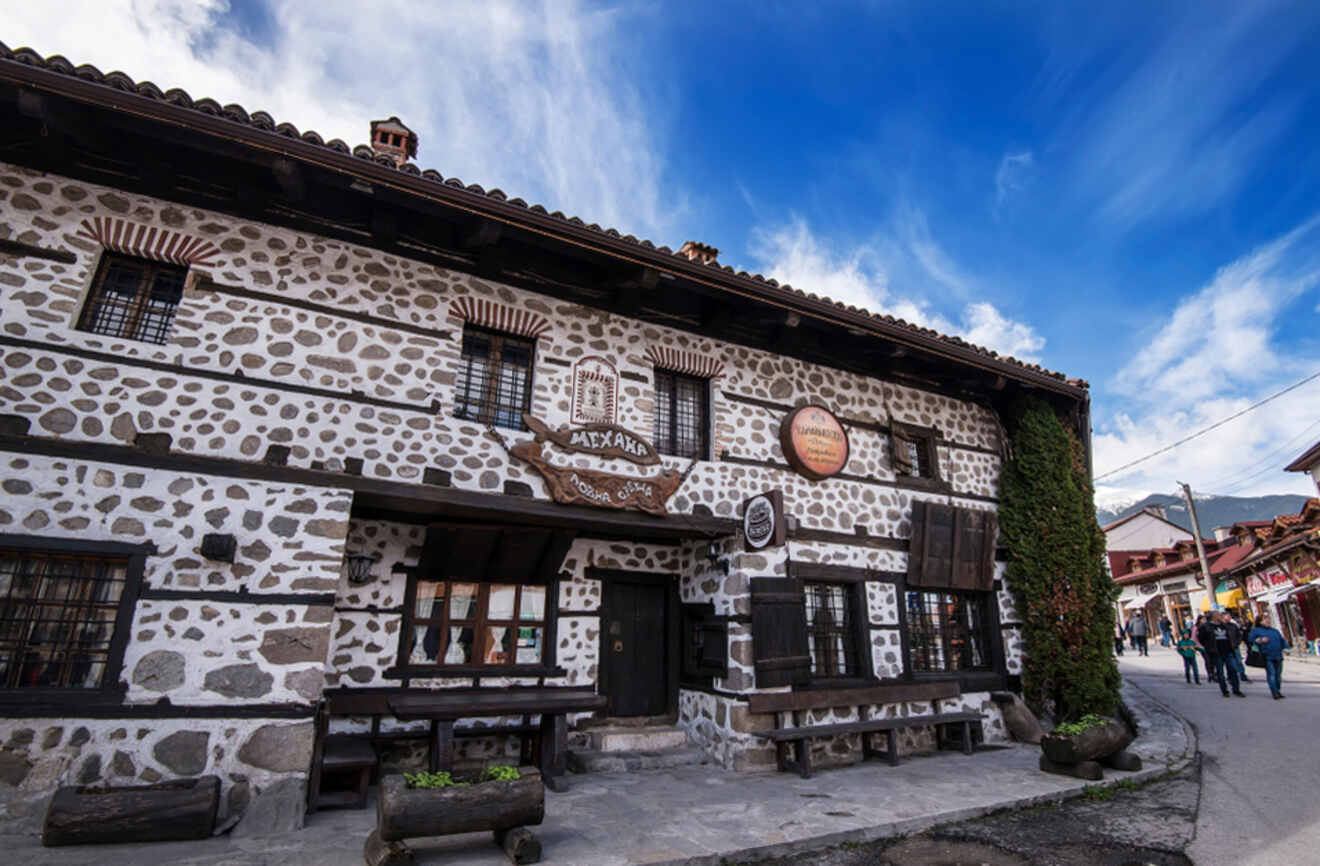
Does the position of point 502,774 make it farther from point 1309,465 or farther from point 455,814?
point 1309,465

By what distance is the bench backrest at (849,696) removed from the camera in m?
7.66

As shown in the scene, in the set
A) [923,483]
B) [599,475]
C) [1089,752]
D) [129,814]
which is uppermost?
Result: [923,483]

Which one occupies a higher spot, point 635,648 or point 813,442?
point 813,442

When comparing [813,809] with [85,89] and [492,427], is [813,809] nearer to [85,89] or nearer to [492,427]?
[492,427]

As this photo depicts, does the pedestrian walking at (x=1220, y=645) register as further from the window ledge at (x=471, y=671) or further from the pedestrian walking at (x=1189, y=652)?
the window ledge at (x=471, y=671)

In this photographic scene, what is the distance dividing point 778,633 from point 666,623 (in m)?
1.67

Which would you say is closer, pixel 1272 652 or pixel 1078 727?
pixel 1078 727

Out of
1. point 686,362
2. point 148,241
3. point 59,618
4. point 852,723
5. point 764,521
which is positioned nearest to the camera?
point 59,618

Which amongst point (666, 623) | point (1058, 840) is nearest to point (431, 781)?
point (666, 623)

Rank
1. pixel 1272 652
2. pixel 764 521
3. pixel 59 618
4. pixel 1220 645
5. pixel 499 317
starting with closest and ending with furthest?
1. pixel 59 618
2. pixel 499 317
3. pixel 764 521
4. pixel 1272 652
5. pixel 1220 645

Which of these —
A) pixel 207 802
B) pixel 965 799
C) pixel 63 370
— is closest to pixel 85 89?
pixel 63 370

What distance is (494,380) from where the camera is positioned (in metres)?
7.48

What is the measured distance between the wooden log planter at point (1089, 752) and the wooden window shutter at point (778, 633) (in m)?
2.71

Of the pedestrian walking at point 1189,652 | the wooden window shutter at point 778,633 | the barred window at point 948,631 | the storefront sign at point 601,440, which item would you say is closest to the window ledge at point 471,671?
the wooden window shutter at point 778,633
